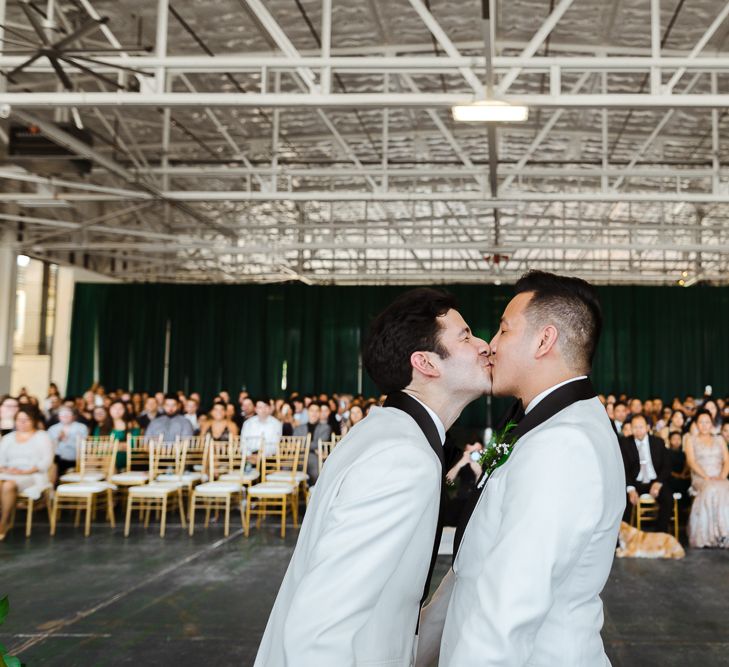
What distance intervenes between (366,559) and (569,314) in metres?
0.62

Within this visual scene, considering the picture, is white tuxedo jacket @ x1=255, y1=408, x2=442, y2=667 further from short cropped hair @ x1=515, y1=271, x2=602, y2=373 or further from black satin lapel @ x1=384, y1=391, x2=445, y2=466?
short cropped hair @ x1=515, y1=271, x2=602, y2=373

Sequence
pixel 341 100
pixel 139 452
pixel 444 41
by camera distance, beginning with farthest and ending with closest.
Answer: pixel 139 452 → pixel 341 100 → pixel 444 41

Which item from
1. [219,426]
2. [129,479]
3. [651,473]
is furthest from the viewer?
[219,426]

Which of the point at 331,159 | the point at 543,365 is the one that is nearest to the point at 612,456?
the point at 543,365

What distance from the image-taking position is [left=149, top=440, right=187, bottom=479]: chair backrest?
7.36 m

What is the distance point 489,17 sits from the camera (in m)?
4.64

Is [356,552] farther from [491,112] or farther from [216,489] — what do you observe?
[216,489]

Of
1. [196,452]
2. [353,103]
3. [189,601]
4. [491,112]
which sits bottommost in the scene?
[189,601]

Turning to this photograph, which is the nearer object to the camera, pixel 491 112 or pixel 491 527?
pixel 491 527

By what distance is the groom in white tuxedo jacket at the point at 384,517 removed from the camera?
44.0 inches

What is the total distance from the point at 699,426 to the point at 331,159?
7555 millimetres

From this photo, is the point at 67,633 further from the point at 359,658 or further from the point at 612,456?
the point at 612,456

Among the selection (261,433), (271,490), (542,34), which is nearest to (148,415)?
(261,433)

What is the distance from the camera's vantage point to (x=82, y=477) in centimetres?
729
